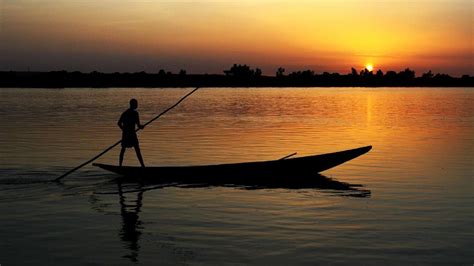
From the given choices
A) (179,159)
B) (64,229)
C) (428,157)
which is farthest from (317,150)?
(64,229)

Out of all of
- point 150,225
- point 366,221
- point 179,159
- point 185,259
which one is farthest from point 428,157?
point 185,259

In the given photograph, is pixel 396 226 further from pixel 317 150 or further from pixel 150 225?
pixel 317 150

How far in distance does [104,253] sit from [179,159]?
12501 millimetres

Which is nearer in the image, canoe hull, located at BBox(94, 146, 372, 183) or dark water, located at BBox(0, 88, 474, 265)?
dark water, located at BBox(0, 88, 474, 265)

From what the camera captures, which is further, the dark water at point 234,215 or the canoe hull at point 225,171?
the canoe hull at point 225,171

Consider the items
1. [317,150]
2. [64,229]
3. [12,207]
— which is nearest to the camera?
[64,229]

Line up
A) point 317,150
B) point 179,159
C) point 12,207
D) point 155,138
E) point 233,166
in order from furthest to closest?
point 155,138 < point 317,150 < point 179,159 < point 233,166 < point 12,207

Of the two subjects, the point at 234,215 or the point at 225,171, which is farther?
the point at 225,171

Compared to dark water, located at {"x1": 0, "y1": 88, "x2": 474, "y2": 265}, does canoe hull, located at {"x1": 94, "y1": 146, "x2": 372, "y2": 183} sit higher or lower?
higher

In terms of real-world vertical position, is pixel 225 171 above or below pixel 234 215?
above

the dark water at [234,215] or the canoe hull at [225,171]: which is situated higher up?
the canoe hull at [225,171]

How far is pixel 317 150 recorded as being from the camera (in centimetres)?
2600

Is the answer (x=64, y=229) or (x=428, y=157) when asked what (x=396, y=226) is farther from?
(x=428, y=157)

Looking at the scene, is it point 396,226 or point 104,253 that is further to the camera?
point 396,226
